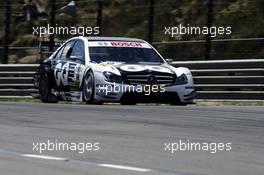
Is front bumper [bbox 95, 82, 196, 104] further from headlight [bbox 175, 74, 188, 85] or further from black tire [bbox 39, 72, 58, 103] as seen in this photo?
black tire [bbox 39, 72, 58, 103]

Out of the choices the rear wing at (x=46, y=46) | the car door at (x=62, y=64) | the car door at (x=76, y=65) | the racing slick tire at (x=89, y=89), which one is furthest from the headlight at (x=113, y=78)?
the rear wing at (x=46, y=46)

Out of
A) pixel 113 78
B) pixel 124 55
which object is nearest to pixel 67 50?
pixel 124 55

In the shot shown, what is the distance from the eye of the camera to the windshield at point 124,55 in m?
15.2

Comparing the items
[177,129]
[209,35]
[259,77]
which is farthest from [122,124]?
[209,35]

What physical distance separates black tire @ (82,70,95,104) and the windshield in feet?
1.61

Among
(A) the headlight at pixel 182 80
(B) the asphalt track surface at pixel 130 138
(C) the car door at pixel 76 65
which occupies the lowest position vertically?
(B) the asphalt track surface at pixel 130 138

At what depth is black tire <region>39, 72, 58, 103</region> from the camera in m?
16.7

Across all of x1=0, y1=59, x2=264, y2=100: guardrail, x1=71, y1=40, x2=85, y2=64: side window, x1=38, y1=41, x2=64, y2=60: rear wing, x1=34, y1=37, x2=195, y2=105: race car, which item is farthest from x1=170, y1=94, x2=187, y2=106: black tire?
x1=38, y1=41, x2=64, y2=60: rear wing

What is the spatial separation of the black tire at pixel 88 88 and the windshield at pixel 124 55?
1.61 ft

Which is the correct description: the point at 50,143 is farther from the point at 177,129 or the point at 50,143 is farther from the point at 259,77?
the point at 259,77

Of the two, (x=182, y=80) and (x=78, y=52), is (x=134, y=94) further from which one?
(x=78, y=52)

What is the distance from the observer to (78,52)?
1581 cm

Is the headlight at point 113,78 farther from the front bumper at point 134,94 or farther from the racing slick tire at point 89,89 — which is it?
the racing slick tire at point 89,89

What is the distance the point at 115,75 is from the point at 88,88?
722 mm
